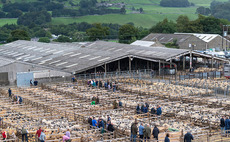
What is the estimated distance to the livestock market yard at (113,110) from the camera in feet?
100

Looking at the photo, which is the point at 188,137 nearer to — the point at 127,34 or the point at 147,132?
the point at 147,132

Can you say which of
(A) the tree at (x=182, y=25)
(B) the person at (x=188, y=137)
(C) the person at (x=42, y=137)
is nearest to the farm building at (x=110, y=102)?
(B) the person at (x=188, y=137)

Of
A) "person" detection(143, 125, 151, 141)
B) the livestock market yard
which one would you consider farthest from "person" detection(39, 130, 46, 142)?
"person" detection(143, 125, 151, 141)

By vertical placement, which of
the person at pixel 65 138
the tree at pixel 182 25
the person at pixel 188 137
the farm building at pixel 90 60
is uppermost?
the tree at pixel 182 25

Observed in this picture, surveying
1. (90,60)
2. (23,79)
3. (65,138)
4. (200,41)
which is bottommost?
(65,138)

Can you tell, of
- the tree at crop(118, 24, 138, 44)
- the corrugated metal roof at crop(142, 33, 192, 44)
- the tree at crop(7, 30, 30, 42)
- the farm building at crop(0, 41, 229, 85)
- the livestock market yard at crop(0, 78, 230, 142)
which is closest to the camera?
the livestock market yard at crop(0, 78, 230, 142)

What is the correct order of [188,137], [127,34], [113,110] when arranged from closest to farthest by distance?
[188,137]
[113,110]
[127,34]

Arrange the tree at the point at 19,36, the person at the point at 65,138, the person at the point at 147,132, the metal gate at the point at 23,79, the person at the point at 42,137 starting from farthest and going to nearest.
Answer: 1. the tree at the point at 19,36
2. the metal gate at the point at 23,79
3. the person at the point at 147,132
4. the person at the point at 42,137
5. the person at the point at 65,138

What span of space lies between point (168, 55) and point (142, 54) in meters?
5.28

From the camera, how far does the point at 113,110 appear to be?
38.5m

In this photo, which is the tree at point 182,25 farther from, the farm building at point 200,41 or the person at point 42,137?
the person at point 42,137

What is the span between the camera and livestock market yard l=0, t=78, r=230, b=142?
3056 centimetres

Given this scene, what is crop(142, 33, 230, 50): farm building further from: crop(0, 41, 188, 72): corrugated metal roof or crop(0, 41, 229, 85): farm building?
crop(0, 41, 229, 85): farm building

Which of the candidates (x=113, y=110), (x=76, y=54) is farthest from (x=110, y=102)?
(x=76, y=54)
